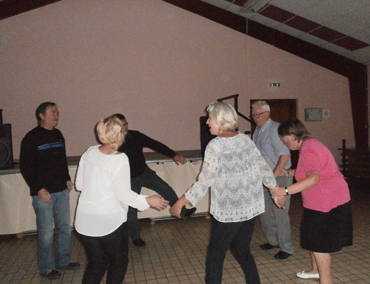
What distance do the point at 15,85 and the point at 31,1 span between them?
1413mm

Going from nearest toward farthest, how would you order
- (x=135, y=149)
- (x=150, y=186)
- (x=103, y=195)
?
(x=103, y=195), (x=135, y=149), (x=150, y=186)

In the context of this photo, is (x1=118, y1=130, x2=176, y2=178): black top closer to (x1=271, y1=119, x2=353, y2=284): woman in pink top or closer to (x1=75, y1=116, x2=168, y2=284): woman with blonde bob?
(x1=75, y1=116, x2=168, y2=284): woman with blonde bob

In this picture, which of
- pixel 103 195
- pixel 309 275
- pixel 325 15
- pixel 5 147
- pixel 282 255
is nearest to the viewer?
pixel 103 195

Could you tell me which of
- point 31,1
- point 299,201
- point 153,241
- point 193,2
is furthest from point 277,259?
point 31,1

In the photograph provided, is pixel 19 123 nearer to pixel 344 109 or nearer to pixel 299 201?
pixel 299 201

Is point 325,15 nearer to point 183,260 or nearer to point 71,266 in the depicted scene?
point 183,260

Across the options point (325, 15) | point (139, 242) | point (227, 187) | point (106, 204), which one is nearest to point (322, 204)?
point (227, 187)

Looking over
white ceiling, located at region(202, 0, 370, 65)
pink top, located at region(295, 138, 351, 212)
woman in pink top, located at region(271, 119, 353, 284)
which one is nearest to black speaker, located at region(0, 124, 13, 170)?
woman in pink top, located at region(271, 119, 353, 284)

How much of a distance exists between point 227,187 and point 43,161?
1638 mm

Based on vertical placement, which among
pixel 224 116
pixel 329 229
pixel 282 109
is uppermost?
pixel 282 109

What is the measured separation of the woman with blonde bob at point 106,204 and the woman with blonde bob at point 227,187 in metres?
0.35

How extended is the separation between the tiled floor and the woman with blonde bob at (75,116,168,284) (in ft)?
2.81

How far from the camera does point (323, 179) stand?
83.4 inches

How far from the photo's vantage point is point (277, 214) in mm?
3002
